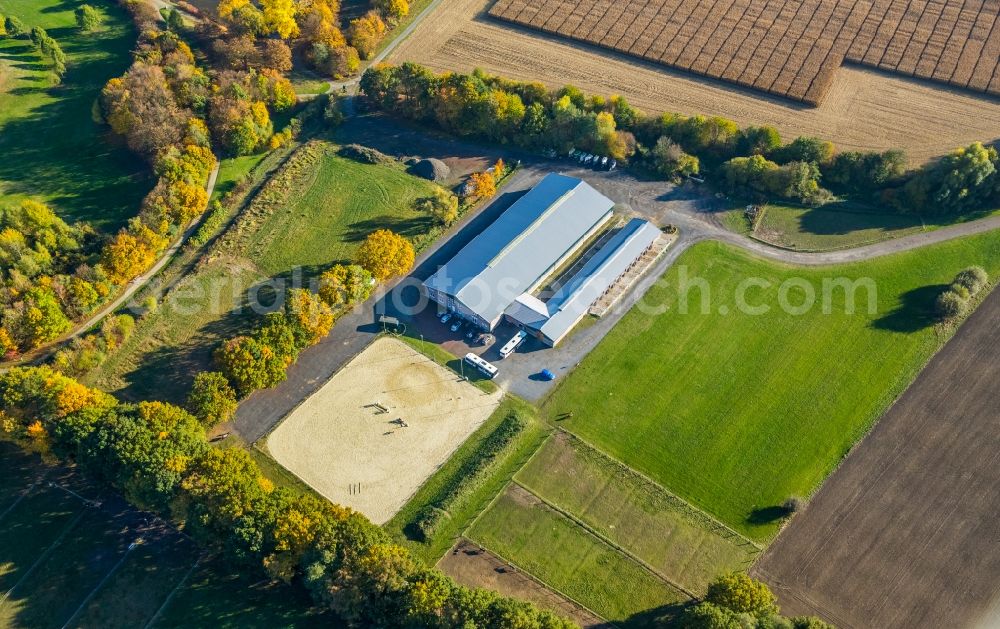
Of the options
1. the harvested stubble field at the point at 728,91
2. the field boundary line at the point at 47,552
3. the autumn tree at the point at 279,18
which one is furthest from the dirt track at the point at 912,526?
the autumn tree at the point at 279,18

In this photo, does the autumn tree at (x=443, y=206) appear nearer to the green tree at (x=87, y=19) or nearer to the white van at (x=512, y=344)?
the white van at (x=512, y=344)

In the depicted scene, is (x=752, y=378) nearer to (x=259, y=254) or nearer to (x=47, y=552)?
(x=259, y=254)

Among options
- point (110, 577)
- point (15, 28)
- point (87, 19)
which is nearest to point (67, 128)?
point (87, 19)

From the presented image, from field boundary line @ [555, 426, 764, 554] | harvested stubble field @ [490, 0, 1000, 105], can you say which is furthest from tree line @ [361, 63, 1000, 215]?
field boundary line @ [555, 426, 764, 554]

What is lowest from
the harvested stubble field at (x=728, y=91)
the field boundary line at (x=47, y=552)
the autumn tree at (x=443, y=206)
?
the field boundary line at (x=47, y=552)

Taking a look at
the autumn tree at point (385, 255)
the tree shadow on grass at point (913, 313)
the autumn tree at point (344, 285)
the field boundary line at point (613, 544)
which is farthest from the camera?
the autumn tree at point (385, 255)

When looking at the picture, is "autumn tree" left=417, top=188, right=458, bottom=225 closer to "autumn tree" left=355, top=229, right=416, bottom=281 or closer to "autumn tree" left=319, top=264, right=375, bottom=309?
"autumn tree" left=355, top=229, right=416, bottom=281
